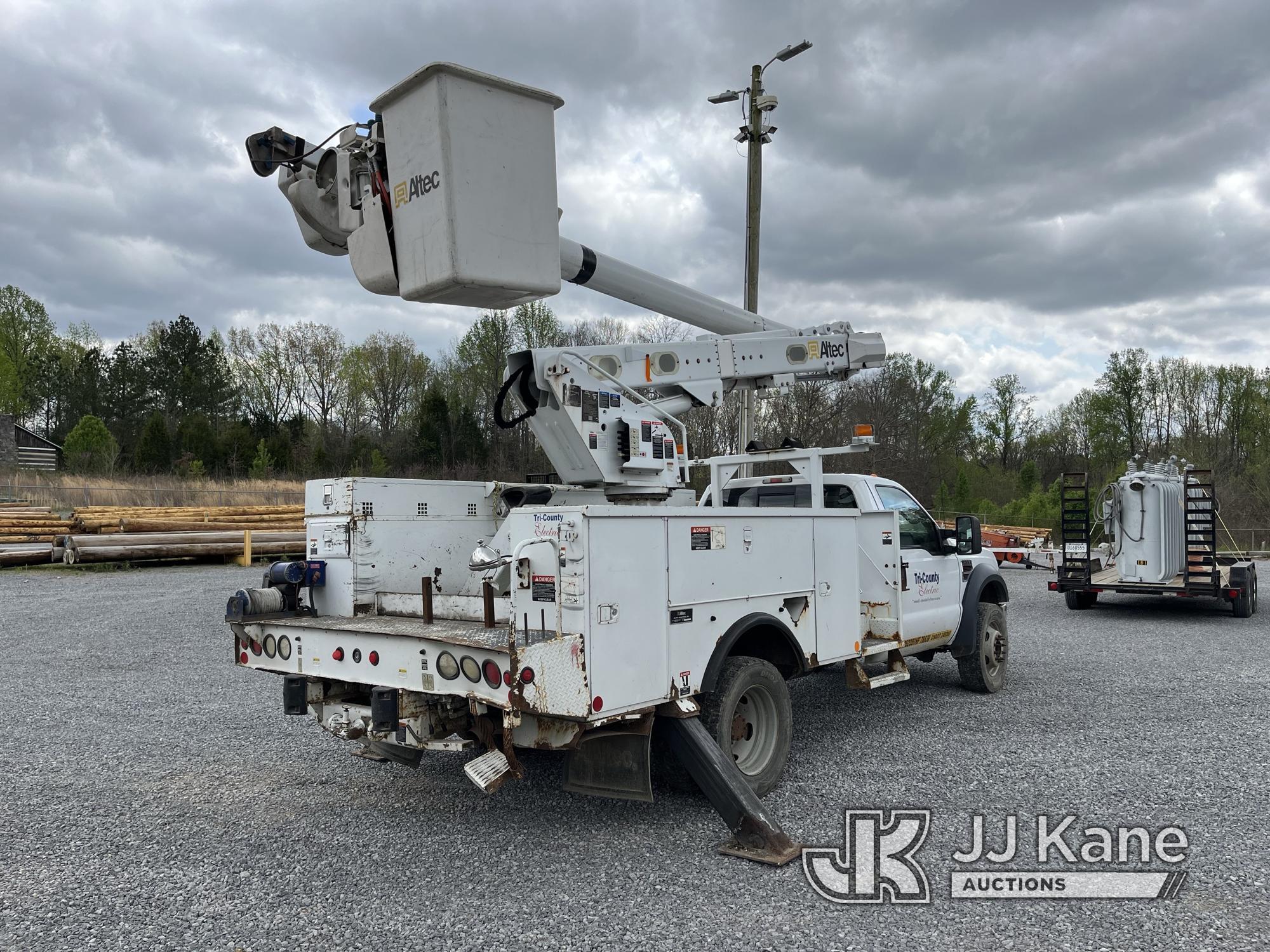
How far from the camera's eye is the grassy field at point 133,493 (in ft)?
95.5

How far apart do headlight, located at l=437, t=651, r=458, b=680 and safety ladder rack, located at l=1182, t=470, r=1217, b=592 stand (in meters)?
13.2

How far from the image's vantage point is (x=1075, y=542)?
1505 centimetres

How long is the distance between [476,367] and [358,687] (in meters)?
45.4

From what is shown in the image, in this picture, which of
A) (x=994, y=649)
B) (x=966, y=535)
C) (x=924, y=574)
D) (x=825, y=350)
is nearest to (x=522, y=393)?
(x=825, y=350)

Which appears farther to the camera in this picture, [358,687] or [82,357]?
[82,357]

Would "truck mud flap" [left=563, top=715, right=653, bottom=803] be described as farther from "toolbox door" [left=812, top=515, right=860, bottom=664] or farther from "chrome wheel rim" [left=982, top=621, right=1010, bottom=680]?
"chrome wheel rim" [left=982, top=621, right=1010, bottom=680]

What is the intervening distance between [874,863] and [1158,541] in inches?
482

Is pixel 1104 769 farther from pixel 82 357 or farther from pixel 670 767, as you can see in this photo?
pixel 82 357

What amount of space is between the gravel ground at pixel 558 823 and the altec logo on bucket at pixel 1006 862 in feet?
0.27

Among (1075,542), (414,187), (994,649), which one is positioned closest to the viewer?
(414,187)

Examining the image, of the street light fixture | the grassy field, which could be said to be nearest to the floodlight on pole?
the street light fixture

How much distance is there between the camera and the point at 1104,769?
5.91 m

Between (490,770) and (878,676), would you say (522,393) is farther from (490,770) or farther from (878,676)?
(878,676)

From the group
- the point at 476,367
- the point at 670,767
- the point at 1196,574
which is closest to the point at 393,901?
the point at 670,767
